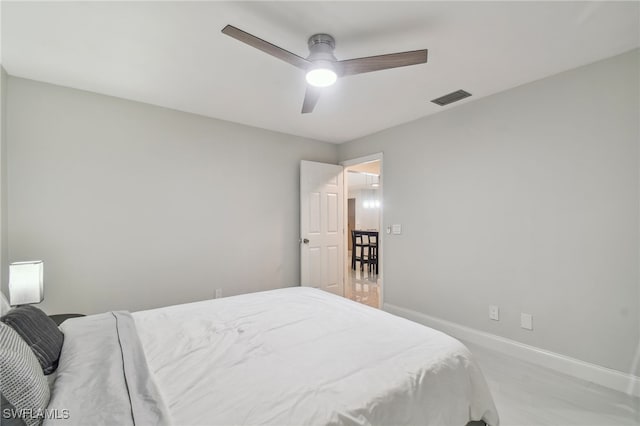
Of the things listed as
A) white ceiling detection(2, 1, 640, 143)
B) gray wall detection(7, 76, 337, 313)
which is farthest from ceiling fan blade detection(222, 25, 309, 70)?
gray wall detection(7, 76, 337, 313)

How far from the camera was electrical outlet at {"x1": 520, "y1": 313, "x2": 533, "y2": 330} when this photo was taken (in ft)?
8.46

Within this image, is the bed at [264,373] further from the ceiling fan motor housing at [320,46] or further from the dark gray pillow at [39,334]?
the ceiling fan motor housing at [320,46]

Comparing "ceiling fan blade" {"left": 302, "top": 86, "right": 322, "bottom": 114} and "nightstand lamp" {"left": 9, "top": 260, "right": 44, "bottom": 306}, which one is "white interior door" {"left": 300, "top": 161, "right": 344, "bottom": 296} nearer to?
"ceiling fan blade" {"left": 302, "top": 86, "right": 322, "bottom": 114}

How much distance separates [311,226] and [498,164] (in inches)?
94.0

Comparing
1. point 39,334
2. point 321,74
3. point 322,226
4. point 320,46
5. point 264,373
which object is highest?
point 320,46

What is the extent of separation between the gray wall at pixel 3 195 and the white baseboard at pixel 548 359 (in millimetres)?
3991

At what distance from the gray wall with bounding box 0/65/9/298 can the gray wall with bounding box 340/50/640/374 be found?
Result: 12.7ft

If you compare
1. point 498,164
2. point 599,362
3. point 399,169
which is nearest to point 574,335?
point 599,362

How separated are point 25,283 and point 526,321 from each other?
13.2 feet

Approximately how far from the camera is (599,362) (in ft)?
7.29

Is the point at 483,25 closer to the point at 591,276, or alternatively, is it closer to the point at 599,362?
the point at 591,276

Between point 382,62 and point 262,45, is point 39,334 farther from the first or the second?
point 382,62

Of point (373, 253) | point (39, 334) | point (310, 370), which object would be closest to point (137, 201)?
point (39, 334)

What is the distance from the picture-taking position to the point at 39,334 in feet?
4.26
